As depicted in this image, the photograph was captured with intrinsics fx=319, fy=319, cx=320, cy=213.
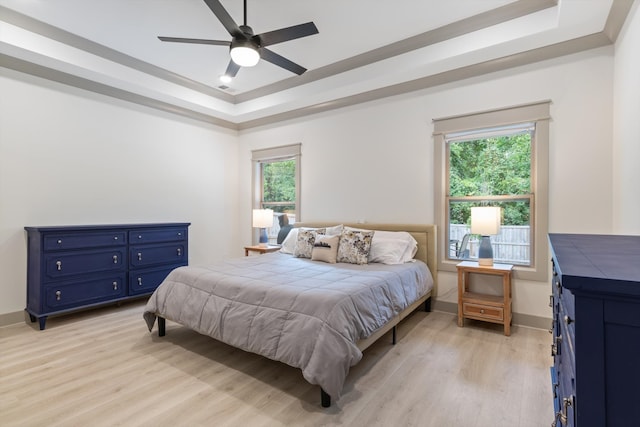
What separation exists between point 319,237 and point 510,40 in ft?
8.83

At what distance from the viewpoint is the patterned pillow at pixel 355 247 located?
3.46 m

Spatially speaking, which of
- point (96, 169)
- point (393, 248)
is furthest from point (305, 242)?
point (96, 169)

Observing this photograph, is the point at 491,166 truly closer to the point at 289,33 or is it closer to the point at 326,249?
the point at 326,249

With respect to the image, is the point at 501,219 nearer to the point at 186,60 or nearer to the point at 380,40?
the point at 380,40

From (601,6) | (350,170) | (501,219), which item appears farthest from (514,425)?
(350,170)

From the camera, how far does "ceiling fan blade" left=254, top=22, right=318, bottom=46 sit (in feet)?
7.84

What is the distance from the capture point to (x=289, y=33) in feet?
8.10

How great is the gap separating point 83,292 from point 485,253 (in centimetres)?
432

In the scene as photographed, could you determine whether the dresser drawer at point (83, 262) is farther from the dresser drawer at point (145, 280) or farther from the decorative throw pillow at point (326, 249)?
the decorative throw pillow at point (326, 249)

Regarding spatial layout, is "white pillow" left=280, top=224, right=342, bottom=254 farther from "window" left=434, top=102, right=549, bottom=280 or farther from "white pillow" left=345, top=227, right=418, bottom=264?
"window" left=434, top=102, right=549, bottom=280

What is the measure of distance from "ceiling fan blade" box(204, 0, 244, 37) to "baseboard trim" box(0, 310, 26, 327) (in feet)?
11.9

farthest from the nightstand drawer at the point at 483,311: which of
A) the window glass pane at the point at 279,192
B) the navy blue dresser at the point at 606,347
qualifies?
the window glass pane at the point at 279,192

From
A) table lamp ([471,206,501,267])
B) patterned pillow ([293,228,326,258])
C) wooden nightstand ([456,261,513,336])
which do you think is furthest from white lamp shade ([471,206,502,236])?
patterned pillow ([293,228,326,258])

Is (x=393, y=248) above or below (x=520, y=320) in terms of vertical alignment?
above
